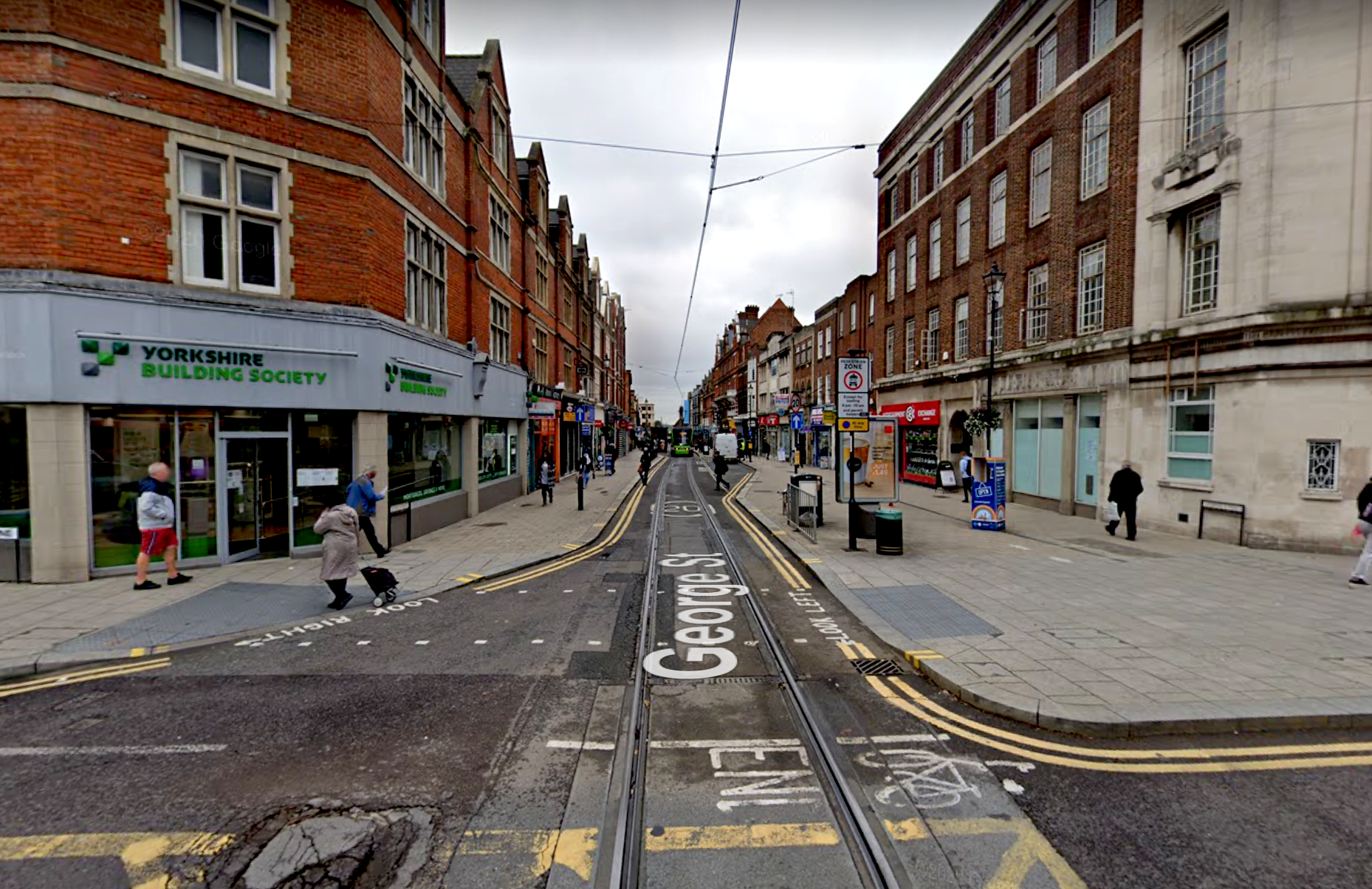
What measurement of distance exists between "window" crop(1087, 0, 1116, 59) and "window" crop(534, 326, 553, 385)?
21.1m

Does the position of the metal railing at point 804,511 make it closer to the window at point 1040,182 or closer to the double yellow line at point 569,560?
the double yellow line at point 569,560

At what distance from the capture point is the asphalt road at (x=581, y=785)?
3.22 metres

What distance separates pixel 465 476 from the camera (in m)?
17.2

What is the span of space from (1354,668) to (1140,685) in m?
2.44

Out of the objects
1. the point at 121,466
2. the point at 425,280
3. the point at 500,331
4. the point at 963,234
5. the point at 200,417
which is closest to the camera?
the point at 121,466

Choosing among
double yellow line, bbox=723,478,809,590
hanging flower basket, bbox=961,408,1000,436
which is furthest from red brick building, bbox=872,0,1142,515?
double yellow line, bbox=723,478,809,590

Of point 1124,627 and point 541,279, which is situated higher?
point 541,279

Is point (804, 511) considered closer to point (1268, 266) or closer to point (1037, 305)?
point (1268, 266)

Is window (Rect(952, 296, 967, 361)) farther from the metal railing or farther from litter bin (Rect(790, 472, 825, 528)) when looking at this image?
the metal railing

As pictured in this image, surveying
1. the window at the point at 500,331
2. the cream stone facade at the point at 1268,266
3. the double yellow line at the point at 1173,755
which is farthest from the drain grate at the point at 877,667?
the window at the point at 500,331

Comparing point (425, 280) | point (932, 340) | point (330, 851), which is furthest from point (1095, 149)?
point (330, 851)

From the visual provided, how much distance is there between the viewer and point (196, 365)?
987 cm

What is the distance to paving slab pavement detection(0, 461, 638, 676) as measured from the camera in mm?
6645

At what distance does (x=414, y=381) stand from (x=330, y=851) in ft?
37.2
